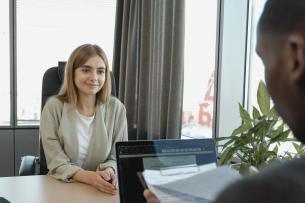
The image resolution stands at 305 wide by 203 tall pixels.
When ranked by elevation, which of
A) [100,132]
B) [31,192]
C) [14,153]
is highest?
[100,132]

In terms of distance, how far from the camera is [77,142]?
4.82 ft

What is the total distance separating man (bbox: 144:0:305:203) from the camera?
172 mm

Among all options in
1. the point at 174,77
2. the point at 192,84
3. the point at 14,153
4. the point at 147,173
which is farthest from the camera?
the point at 14,153

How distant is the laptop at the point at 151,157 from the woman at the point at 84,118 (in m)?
0.66

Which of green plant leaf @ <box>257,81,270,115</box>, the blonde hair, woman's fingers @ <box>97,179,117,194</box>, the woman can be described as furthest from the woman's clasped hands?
green plant leaf @ <box>257,81,270,115</box>

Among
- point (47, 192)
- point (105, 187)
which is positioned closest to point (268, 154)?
point (105, 187)

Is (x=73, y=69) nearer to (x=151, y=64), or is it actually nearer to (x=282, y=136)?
(x=151, y=64)

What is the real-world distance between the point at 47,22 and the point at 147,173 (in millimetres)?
2610

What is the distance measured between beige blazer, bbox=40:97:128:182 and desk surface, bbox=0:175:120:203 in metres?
0.23

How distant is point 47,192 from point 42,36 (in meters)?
2.18

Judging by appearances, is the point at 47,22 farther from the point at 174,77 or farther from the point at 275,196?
the point at 275,196

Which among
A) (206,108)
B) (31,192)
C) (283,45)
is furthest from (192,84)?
(283,45)

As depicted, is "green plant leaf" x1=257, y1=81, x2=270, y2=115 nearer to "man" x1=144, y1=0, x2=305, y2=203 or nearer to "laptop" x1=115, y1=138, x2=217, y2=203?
"laptop" x1=115, y1=138, x2=217, y2=203

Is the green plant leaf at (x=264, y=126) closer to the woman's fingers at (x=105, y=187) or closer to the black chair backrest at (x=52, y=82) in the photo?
the woman's fingers at (x=105, y=187)
